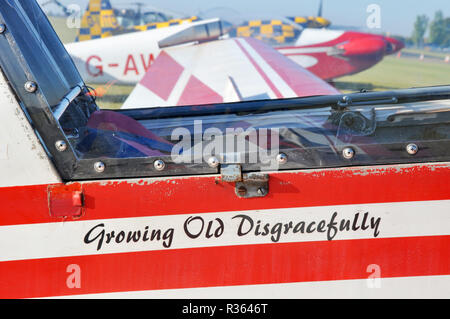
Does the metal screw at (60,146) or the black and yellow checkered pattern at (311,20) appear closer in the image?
the metal screw at (60,146)

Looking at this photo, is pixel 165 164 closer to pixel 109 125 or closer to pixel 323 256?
pixel 109 125

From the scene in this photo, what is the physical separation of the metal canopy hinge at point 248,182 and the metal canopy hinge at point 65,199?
1.50 feet

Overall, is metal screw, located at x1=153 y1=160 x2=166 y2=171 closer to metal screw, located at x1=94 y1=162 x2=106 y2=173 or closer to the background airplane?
metal screw, located at x1=94 y1=162 x2=106 y2=173

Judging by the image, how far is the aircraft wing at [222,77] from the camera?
126 inches

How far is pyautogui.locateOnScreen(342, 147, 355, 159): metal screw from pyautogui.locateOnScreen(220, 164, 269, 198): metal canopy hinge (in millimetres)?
258

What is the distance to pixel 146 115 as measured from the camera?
2.14 meters

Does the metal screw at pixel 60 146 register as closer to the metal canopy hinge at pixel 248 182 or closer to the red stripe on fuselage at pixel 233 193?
the red stripe on fuselage at pixel 233 193

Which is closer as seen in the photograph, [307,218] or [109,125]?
[307,218]

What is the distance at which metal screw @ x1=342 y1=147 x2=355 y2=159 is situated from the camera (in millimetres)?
1352

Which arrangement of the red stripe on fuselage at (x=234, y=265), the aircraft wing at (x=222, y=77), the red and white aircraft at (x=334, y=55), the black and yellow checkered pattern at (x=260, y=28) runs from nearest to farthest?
the red stripe on fuselage at (x=234, y=265)
the black and yellow checkered pattern at (x=260, y=28)
the aircraft wing at (x=222, y=77)
the red and white aircraft at (x=334, y=55)

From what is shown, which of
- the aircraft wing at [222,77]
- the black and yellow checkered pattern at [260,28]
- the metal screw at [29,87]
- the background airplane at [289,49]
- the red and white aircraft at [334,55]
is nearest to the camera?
the metal screw at [29,87]

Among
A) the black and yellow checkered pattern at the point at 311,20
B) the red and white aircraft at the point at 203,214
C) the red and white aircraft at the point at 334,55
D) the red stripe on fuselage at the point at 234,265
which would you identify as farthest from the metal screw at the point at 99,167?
the red and white aircraft at the point at 334,55
